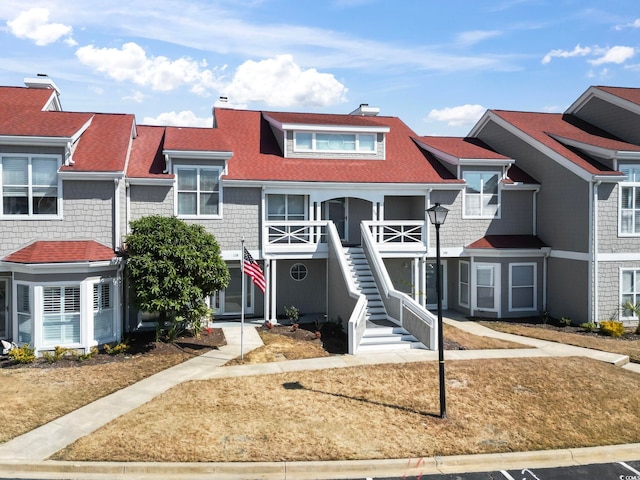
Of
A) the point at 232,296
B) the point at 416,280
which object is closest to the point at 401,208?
the point at 416,280

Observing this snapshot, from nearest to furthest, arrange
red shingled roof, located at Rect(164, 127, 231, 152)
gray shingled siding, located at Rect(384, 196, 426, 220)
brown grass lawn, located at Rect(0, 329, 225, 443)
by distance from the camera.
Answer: brown grass lawn, located at Rect(0, 329, 225, 443) → red shingled roof, located at Rect(164, 127, 231, 152) → gray shingled siding, located at Rect(384, 196, 426, 220)

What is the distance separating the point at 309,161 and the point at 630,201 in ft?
42.6

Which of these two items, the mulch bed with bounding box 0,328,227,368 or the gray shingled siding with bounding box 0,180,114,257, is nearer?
the mulch bed with bounding box 0,328,227,368

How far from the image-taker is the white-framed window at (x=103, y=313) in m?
17.4

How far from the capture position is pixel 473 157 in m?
23.7

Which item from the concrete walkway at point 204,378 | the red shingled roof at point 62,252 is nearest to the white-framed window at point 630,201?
the concrete walkway at point 204,378

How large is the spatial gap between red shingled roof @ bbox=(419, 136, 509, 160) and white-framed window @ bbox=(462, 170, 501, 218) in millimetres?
770

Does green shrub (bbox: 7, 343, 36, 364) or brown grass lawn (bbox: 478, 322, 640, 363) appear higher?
green shrub (bbox: 7, 343, 36, 364)

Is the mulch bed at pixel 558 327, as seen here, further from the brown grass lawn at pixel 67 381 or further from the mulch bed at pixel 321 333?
the brown grass lawn at pixel 67 381

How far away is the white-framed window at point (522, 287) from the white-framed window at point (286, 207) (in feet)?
29.9

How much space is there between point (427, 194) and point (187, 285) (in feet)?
36.7

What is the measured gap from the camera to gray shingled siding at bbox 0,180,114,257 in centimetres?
1766

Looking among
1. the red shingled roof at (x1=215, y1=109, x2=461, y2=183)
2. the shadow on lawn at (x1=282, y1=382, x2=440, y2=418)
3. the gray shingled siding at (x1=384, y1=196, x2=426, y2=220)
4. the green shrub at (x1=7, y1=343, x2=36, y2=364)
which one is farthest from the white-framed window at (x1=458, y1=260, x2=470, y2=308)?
the green shrub at (x1=7, y1=343, x2=36, y2=364)

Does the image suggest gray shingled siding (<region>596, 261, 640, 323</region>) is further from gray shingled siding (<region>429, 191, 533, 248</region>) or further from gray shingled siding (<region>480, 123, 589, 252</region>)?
gray shingled siding (<region>429, 191, 533, 248</region>)
